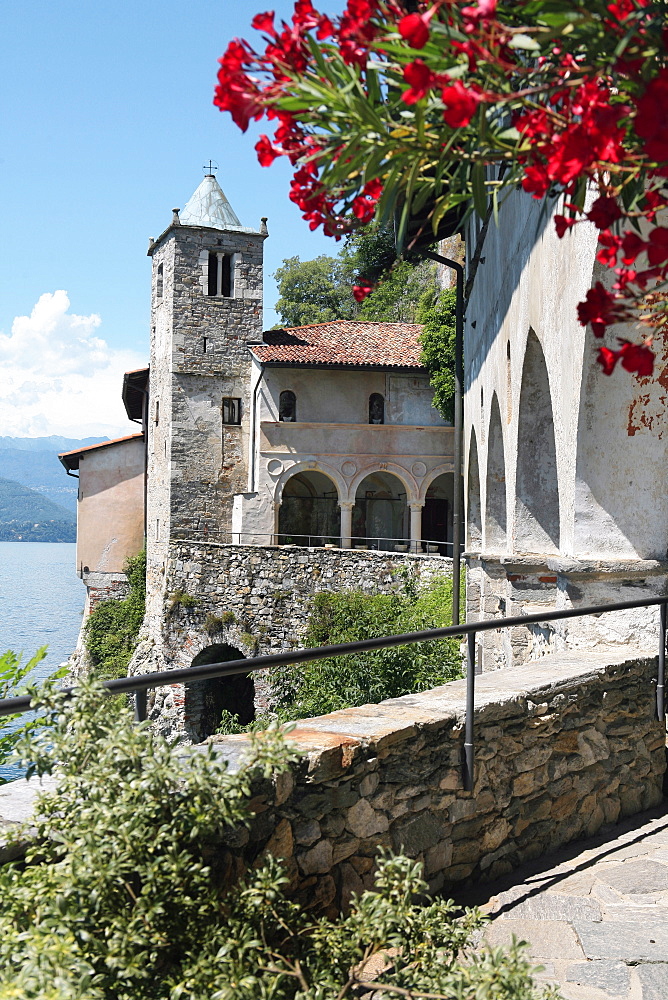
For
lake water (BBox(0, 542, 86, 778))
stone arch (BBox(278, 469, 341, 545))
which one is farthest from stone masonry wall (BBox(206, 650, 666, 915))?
stone arch (BBox(278, 469, 341, 545))

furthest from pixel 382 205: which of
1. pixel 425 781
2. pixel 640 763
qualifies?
pixel 640 763

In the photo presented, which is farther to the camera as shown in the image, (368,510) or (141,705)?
(368,510)

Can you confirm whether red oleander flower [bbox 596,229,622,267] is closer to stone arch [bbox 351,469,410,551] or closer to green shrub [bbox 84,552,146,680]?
green shrub [bbox 84,552,146,680]

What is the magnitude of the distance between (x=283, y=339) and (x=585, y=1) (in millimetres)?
27836

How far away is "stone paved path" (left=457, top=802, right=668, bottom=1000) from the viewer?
294 centimetres

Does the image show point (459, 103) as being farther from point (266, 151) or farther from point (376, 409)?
point (376, 409)

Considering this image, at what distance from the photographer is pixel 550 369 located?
604cm

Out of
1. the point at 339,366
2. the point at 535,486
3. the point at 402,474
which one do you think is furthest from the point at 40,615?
the point at 535,486

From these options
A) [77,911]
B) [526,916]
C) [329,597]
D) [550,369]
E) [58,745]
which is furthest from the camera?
[329,597]

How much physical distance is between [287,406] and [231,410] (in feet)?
6.97

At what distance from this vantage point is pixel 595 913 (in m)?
3.42

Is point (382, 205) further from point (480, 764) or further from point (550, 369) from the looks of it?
point (550, 369)

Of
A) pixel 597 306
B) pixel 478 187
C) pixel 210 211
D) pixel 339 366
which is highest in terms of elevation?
pixel 210 211

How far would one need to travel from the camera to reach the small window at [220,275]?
95.2 ft
